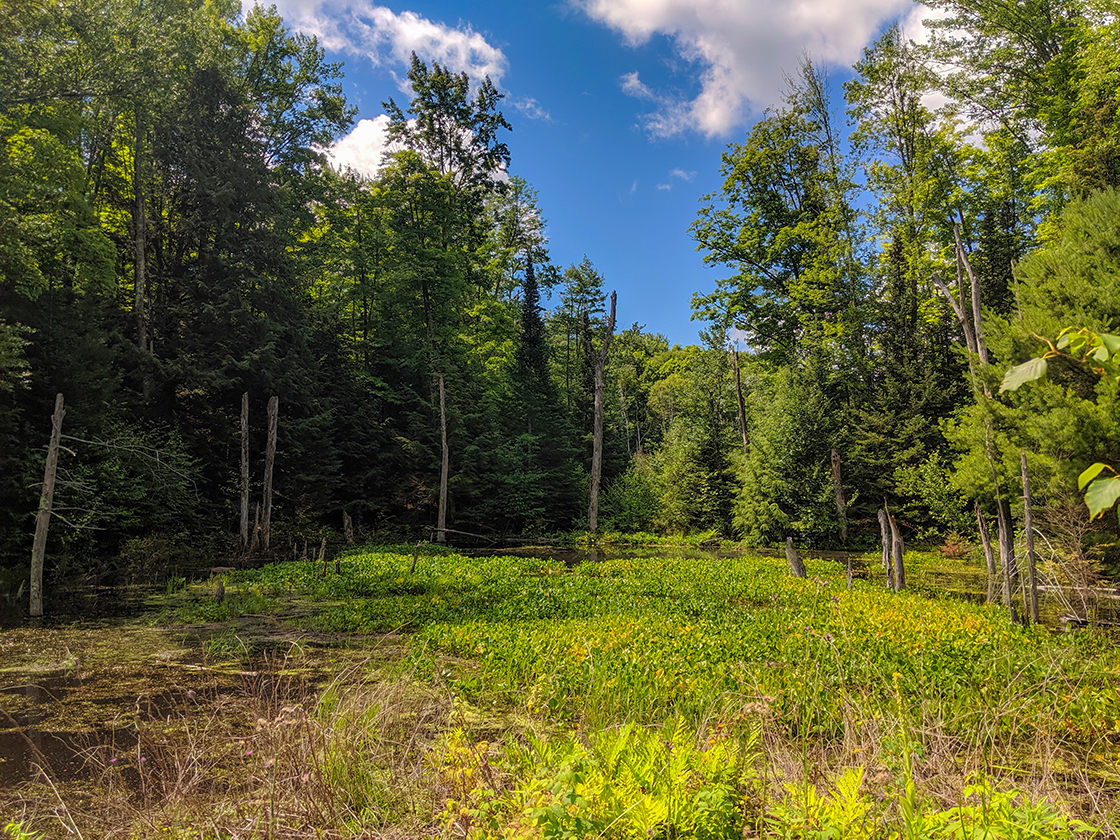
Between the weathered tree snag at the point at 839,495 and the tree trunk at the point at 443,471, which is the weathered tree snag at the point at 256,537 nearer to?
the tree trunk at the point at 443,471

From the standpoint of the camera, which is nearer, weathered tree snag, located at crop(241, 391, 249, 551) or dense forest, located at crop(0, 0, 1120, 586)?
dense forest, located at crop(0, 0, 1120, 586)

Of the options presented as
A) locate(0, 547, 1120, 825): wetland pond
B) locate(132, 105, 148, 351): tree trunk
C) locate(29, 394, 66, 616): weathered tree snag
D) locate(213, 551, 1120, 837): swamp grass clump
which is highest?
locate(132, 105, 148, 351): tree trunk

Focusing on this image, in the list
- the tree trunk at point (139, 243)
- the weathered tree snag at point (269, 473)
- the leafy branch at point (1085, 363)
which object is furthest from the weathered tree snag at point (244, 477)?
the leafy branch at point (1085, 363)

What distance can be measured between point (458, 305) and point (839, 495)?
20.8 meters

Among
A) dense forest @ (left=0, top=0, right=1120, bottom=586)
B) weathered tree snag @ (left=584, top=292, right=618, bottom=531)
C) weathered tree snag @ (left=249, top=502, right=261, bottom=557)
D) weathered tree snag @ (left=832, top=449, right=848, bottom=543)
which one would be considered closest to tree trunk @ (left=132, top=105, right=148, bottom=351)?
dense forest @ (left=0, top=0, right=1120, bottom=586)

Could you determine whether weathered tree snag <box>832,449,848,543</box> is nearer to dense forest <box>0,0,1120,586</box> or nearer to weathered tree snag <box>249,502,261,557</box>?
dense forest <box>0,0,1120,586</box>

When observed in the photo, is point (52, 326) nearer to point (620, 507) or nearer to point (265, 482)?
point (265, 482)

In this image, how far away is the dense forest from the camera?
14.7m

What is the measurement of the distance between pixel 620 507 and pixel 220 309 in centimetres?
2188

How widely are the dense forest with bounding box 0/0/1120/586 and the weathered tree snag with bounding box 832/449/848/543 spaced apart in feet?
0.54

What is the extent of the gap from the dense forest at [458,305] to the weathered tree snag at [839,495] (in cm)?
16

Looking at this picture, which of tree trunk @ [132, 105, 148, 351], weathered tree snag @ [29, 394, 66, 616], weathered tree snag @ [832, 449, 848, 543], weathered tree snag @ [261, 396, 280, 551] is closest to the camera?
weathered tree snag @ [29, 394, 66, 616]

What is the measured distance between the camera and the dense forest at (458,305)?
577 inches

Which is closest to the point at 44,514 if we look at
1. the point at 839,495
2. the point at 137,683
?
the point at 137,683
